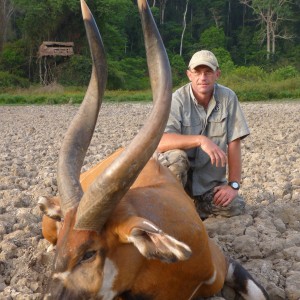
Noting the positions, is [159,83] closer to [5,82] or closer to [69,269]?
[69,269]

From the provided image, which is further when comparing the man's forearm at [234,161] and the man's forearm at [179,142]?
the man's forearm at [234,161]

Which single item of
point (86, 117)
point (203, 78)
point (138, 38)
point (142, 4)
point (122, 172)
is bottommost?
point (138, 38)

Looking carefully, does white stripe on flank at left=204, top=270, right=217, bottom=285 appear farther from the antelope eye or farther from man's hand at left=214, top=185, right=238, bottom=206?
man's hand at left=214, top=185, right=238, bottom=206

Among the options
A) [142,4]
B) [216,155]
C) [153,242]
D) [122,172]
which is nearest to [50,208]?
[122,172]

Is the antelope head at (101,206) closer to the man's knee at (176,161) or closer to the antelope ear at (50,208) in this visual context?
the antelope ear at (50,208)

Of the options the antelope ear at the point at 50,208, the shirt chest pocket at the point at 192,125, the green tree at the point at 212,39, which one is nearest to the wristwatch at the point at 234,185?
the shirt chest pocket at the point at 192,125

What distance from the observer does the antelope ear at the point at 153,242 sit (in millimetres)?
3090

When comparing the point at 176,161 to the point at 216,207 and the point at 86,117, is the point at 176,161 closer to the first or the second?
the point at 216,207

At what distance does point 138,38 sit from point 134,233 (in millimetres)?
60256

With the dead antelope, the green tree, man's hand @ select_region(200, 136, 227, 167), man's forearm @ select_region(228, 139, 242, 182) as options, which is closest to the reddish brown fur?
the dead antelope

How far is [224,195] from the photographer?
227 inches

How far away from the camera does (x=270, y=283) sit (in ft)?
14.4

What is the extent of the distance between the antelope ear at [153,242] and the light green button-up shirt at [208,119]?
2631mm

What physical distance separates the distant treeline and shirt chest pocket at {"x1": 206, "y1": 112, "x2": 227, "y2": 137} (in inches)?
1418
